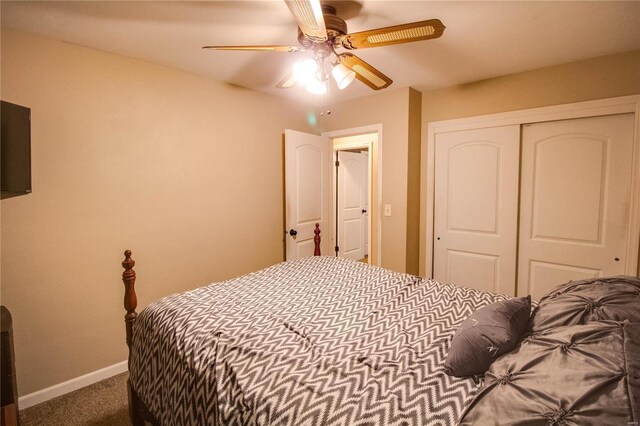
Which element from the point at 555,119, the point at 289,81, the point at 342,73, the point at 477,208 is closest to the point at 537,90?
the point at 555,119

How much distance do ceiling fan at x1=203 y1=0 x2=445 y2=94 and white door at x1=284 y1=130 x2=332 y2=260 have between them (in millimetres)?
1264

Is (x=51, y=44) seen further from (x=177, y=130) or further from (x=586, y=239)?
(x=586, y=239)

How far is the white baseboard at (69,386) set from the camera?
1.97m

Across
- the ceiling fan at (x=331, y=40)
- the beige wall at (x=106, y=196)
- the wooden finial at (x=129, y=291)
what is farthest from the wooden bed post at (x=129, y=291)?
the ceiling fan at (x=331, y=40)

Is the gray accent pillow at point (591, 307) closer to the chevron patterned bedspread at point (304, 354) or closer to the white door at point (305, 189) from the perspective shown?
the chevron patterned bedspread at point (304, 354)

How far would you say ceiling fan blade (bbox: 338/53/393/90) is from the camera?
1706 millimetres

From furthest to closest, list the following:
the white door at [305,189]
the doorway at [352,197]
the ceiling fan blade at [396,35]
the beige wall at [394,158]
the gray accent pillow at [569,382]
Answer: the doorway at [352,197] → the white door at [305,189] → the beige wall at [394,158] → the ceiling fan blade at [396,35] → the gray accent pillow at [569,382]

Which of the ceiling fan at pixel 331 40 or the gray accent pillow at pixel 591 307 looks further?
the ceiling fan at pixel 331 40

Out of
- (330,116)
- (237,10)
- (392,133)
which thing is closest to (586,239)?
(392,133)

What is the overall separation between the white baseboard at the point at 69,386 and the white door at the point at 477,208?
121 inches

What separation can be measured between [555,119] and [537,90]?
0.30 meters

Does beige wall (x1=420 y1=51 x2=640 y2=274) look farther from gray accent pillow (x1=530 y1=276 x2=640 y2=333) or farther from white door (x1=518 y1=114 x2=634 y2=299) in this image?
gray accent pillow (x1=530 y1=276 x2=640 y2=333)

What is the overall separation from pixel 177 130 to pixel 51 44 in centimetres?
91

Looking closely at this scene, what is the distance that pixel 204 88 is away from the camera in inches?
108
